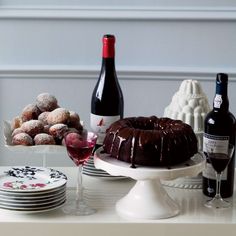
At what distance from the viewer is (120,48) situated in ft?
10.3

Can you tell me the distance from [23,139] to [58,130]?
0.10m

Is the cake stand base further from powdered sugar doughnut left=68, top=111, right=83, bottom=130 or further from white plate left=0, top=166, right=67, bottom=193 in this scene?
powdered sugar doughnut left=68, top=111, right=83, bottom=130

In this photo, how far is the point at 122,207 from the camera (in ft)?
5.44

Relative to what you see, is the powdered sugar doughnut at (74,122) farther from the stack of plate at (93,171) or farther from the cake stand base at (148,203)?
the cake stand base at (148,203)

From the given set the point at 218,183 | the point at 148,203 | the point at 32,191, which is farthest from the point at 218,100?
the point at 32,191

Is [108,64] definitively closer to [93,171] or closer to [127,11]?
[93,171]

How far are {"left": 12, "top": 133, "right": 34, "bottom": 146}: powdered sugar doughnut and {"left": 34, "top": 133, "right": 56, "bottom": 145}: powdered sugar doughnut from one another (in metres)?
0.02

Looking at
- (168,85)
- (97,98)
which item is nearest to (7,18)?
(168,85)

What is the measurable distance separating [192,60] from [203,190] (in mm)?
1454

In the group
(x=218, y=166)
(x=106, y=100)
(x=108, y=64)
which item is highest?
(x=108, y=64)

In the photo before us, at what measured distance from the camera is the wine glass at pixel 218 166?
5.43 feet

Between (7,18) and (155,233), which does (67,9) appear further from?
(155,233)

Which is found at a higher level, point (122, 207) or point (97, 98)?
point (97, 98)

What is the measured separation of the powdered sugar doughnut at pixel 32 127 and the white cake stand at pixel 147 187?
19 cm
